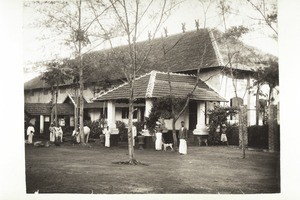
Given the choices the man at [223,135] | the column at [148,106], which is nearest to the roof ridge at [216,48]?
the man at [223,135]

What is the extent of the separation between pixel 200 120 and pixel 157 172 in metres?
0.56

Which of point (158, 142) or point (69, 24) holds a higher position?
point (69, 24)

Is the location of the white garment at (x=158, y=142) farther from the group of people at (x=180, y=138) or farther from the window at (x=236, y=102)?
the window at (x=236, y=102)

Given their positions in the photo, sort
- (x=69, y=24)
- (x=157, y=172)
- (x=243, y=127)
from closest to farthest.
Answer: (x=157, y=172), (x=243, y=127), (x=69, y=24)

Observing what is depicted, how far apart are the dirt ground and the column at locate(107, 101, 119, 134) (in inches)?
7.0

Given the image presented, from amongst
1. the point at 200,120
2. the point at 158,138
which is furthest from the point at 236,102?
the point at 158,138

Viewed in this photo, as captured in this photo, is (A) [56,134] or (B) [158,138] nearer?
(B) [158,138]

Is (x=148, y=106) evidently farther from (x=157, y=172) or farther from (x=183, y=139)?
(x=157, y=172)

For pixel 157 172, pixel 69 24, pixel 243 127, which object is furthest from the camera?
pixel 69 24

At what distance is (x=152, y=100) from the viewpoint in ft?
11.8
